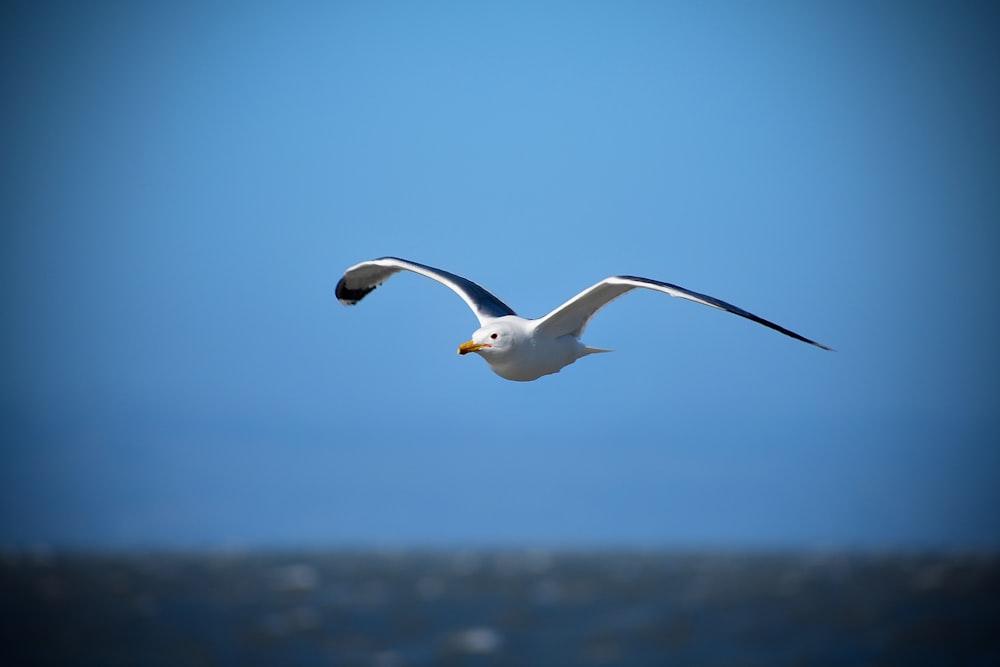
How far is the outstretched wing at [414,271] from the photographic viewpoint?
14.7 meters

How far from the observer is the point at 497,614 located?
59.6 m

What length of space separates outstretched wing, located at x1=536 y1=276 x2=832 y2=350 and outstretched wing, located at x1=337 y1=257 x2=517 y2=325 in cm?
87

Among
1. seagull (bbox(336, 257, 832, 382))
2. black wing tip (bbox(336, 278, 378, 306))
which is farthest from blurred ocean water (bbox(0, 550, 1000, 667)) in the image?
seagull (bbox(336, 257, 832, 382))

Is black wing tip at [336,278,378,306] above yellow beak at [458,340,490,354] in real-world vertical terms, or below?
above

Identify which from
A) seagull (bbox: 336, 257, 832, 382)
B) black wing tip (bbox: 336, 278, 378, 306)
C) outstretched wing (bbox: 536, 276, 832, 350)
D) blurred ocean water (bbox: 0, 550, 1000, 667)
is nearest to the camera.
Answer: outstretched wing (bbox: 536, 276, 832, 350)

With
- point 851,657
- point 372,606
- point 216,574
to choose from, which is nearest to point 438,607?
point 372,606

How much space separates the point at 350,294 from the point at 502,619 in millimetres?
42574

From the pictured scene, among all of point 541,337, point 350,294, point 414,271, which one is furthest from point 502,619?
point 541,337

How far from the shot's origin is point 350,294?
17.2 m

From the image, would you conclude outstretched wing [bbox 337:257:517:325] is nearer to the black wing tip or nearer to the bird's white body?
the black wing tip

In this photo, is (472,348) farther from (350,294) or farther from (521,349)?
(350,294)

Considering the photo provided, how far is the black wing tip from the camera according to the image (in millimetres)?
17109

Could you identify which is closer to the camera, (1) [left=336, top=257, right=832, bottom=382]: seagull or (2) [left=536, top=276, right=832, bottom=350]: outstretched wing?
(2) [left=536, top=276, right=832, bottom=350]: outstretched wing

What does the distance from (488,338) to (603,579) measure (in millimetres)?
68396
